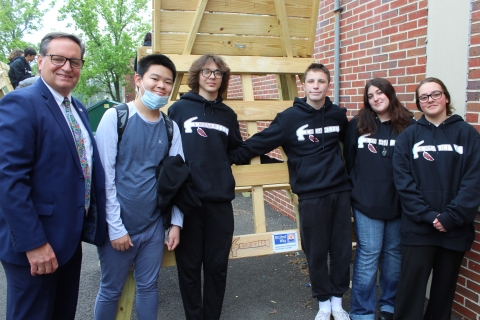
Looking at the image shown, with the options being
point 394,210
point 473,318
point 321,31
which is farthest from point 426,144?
point 321,31

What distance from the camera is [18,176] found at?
192 cm

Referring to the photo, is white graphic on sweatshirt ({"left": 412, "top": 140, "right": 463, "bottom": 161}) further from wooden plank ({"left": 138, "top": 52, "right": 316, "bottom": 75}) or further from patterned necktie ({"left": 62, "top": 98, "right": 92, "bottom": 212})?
patterned necktie ({"left": 62, "top": 98, "right": 92, "bottom": 212})

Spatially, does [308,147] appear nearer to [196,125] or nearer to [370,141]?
[370,141]

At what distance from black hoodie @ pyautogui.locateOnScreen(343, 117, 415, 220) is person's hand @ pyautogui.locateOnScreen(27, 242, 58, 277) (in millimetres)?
2197

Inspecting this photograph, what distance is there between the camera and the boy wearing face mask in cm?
247

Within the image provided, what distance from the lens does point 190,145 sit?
2928 millimetres

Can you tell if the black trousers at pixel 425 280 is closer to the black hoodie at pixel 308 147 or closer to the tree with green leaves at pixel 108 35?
the black hoodie at pixel 308 147

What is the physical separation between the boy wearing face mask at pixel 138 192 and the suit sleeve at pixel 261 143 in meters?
0.66

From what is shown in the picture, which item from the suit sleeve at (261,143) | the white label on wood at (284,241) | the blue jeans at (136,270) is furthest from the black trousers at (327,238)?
the blue jeans at (136,270)

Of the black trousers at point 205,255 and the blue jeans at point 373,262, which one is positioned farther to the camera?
the blue jeans at point 373,262

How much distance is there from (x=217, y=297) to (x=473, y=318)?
208 cm

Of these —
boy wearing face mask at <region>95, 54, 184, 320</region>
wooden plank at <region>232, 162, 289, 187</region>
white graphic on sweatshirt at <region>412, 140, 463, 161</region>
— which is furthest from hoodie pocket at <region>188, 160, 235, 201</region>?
white graphic on sweatshirt at <region>412, 140, 463, 161</region>

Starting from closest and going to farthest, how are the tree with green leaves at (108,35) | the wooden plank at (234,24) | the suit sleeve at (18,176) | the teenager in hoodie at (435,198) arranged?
1. the suit sleeve at (18,176)
2. the teenager in hoodie at (435,198)
3. the wooden plank at (234,24)
4. the tree with green leaves at (108,35)

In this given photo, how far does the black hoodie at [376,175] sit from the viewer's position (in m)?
3.07
